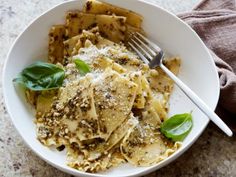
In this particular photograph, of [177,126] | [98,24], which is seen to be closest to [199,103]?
[177,126]

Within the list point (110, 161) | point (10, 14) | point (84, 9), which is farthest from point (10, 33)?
point (110, 161)

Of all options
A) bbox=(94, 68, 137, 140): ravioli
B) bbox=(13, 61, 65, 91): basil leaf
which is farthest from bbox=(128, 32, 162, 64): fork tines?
bbox=(13, 61, 65, 91): basil leaf

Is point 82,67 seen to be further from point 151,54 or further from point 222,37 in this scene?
point 222,37

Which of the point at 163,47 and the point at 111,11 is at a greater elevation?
the point at 111,11

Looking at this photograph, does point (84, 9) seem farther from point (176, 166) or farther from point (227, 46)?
point (176, 166)

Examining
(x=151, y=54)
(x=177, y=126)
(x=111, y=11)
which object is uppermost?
(x=111, y=11)

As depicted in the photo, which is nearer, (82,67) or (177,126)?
(177,126)
